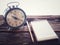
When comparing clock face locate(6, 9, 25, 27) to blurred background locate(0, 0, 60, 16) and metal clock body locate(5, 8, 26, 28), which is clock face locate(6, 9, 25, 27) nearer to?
metal clock body locate(5, 8, 26, 28)

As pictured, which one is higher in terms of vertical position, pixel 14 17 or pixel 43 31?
pixel 14 17

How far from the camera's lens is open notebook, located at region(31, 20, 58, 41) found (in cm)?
122

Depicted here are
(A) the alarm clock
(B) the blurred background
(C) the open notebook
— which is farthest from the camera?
(B) the blurred background

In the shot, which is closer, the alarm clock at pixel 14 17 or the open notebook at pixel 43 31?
the open notebook at pixel 43 31

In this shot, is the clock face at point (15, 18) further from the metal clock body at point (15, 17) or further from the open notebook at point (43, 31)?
the open notebook at point (43, 31)

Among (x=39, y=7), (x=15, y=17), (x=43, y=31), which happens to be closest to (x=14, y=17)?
(x=15, y=17)

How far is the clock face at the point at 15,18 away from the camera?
135 cm

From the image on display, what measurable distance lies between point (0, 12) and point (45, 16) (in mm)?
518

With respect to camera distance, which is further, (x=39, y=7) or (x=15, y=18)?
(x=39, y=7)

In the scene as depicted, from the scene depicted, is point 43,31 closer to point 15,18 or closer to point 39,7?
point 15,18

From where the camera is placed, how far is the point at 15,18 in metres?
1.36

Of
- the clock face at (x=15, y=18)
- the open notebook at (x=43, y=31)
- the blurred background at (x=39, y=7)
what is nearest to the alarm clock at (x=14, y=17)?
the clock face at (x=15, y=18)

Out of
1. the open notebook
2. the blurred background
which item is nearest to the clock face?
the open notebook

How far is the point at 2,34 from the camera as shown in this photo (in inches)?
51.4
